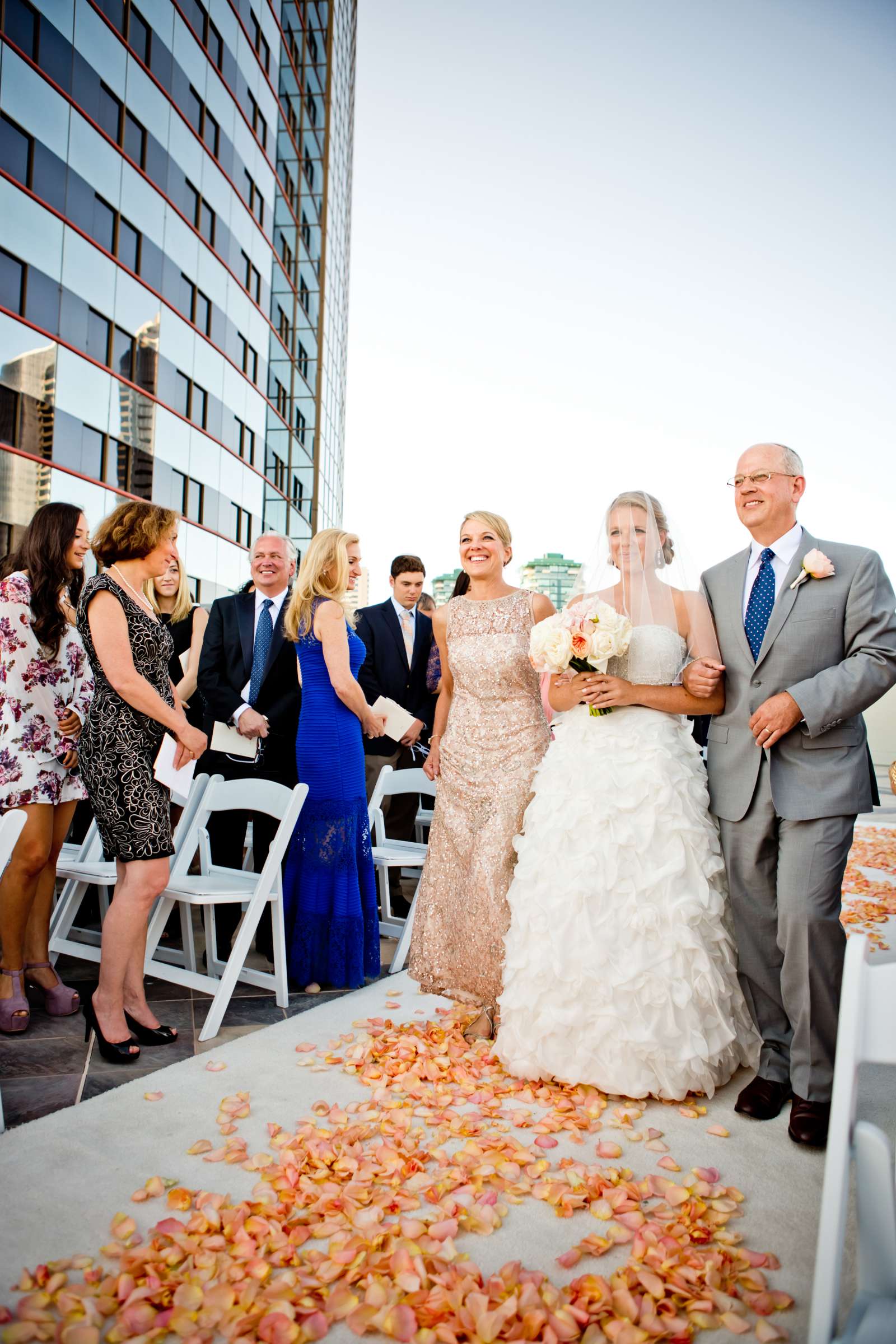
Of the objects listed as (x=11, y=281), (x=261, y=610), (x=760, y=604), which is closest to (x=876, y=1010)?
(x=760, y=604)

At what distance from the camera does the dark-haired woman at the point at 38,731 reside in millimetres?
3570

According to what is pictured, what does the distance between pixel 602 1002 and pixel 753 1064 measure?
0.79 metres

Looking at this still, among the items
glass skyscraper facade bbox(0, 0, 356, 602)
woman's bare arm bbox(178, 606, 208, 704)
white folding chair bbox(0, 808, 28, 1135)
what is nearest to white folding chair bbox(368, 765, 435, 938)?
woman's bare arm bbox(178, 606, 208, 704)

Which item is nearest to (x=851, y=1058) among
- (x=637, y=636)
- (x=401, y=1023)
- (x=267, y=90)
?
(x=637, y=636)

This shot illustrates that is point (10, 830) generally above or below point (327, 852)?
above

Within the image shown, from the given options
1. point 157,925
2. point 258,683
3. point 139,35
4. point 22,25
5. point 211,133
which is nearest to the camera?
point 157,925

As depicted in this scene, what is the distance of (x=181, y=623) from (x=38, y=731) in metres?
1.88

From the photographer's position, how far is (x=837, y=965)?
2766 mm

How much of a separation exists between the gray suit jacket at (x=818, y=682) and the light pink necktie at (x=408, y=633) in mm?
3357

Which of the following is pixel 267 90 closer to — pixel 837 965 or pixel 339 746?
pixel 339 746

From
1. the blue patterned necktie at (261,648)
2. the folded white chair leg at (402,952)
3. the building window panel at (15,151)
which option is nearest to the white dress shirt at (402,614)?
the blue patterned necktie at (261,648)

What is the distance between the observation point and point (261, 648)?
4.75 meters

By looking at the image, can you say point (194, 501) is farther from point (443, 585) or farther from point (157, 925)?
point (443, 585)

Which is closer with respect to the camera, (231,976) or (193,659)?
(231,976)
